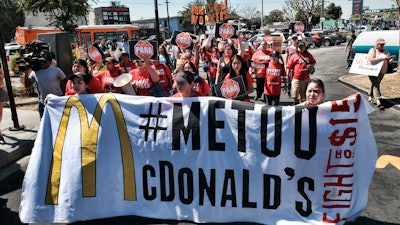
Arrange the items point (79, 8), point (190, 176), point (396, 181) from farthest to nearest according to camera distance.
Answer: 1. point (79, 8)
2. point (396, 181)
3. point (190, 176)

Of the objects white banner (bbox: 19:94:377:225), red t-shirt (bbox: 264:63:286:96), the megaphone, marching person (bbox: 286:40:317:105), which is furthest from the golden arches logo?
marching person (bbox: 286:40:317:105)

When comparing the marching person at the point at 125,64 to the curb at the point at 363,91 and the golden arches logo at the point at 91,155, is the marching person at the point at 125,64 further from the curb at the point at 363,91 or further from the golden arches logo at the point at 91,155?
the curb at the point at 363,91

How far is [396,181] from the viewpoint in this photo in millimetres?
4473

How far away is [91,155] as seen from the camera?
369cm

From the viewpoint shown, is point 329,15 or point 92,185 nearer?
point 92,185

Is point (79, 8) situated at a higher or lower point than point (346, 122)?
higher

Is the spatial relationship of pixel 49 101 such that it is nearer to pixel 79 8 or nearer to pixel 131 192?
pixel 131 192

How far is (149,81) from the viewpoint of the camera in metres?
5.70

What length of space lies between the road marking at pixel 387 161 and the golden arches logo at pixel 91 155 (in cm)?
351

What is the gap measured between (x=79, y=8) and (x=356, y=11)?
204 feet

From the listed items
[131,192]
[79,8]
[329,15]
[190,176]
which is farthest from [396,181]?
[329,15]

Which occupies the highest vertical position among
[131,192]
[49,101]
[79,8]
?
[79,8]

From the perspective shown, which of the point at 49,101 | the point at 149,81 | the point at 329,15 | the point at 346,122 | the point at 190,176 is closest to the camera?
the point at 346,122

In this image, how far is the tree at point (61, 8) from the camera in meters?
19.5
